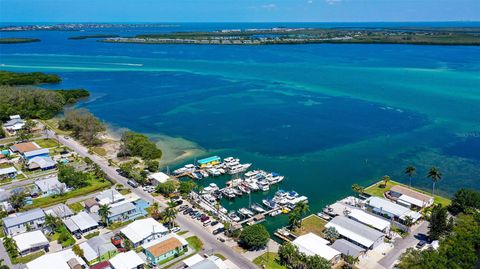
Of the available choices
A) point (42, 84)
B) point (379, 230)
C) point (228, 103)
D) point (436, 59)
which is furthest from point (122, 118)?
point (436, 59)

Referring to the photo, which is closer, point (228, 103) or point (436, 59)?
point (228, 103)

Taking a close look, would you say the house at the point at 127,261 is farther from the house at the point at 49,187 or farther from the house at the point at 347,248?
the house at the point at 49,187

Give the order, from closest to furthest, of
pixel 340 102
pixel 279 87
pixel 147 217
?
pixel 147 217, pixel 340 102, pixel 279 87

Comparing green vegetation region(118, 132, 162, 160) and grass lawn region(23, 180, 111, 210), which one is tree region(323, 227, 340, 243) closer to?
grass lawn region(23, 180, 111, 210)

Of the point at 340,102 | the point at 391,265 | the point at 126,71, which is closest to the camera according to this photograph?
the point at 391,265

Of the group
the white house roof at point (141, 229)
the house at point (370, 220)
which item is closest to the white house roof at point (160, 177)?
the white house roof at point (141, 229)

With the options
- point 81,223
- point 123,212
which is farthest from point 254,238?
point 81,223

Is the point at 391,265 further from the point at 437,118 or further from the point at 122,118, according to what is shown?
the point at 122,118
